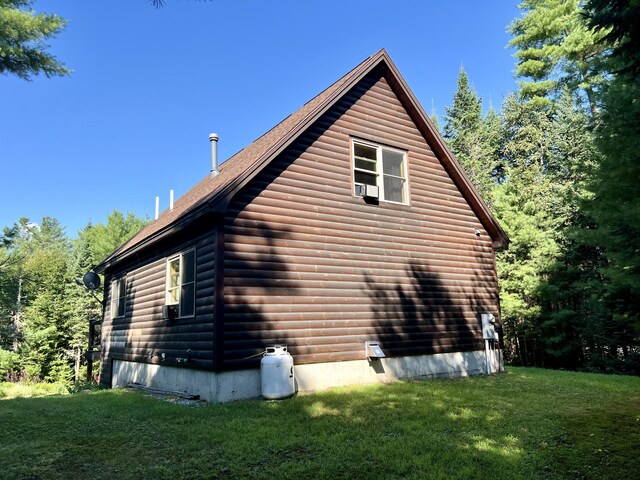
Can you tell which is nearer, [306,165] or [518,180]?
[306,165]

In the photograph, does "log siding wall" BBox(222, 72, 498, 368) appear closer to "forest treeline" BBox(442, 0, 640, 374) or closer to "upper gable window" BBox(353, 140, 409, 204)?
"upper gable window" BBox(353, 140, 409, 204)

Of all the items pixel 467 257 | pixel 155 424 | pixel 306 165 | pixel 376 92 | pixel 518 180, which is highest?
pixel 518 180

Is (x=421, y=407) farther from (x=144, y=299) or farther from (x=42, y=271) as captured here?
(x=42, y=271)

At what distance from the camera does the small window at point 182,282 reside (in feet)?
31.4

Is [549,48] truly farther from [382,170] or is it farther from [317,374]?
[317,374]

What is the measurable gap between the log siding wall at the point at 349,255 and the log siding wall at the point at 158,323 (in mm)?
618

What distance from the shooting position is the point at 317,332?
368 inches

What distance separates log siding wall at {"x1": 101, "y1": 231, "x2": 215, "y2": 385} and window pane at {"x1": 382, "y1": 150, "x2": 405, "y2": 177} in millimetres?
5163

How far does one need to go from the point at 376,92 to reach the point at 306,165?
10.8ft

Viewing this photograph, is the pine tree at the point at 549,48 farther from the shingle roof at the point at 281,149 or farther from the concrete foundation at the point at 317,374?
the concrete foundation at the point at 317,374

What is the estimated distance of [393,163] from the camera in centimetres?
1181

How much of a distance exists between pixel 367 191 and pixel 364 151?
1.29m

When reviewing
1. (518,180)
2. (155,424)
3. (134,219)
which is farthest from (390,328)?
(134,219)

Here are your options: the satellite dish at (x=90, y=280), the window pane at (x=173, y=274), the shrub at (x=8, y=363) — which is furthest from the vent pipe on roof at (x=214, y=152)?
the shrub at (x=8, y=363)
